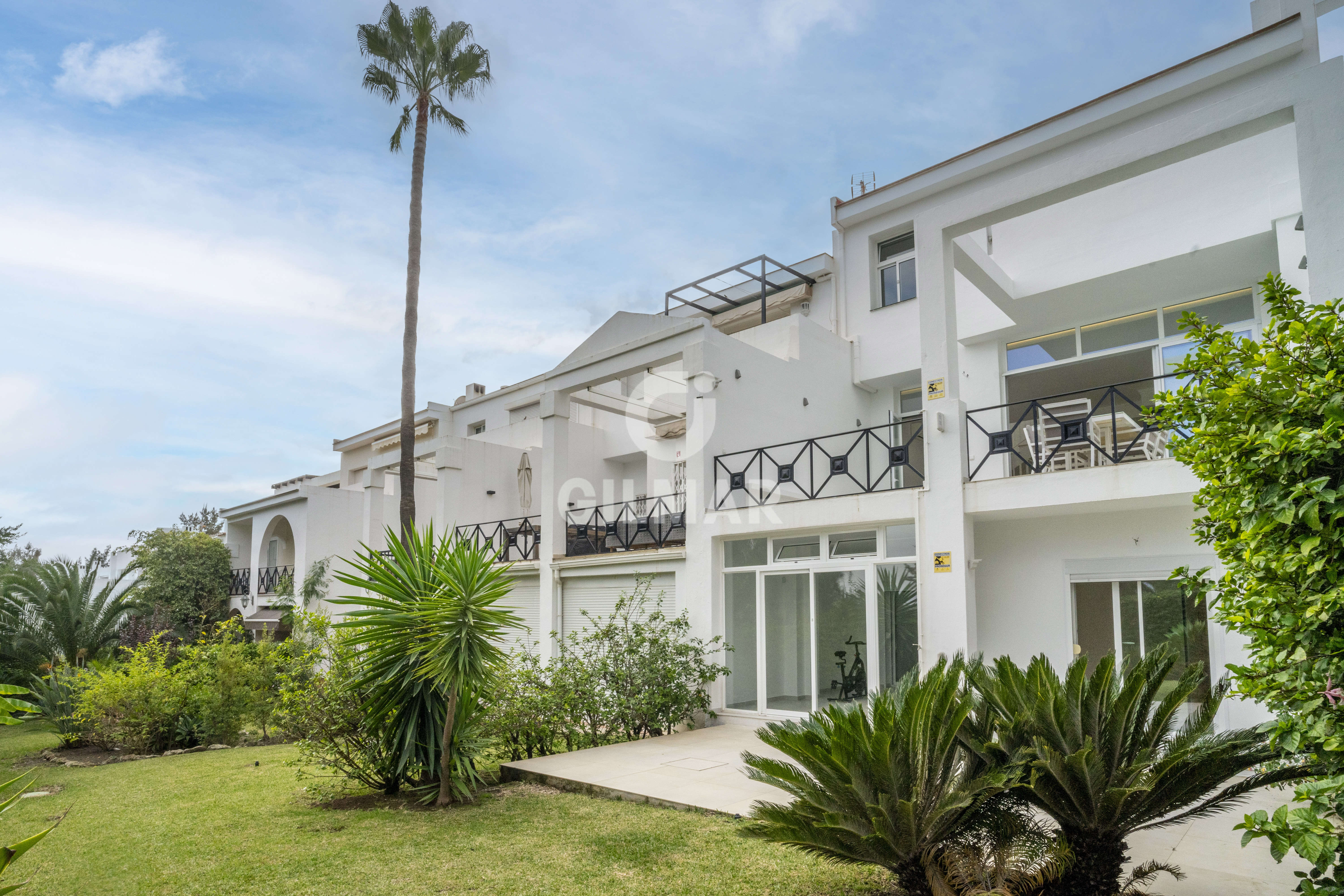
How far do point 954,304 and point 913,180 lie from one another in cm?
427

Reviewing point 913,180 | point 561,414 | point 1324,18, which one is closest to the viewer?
point 1324,18

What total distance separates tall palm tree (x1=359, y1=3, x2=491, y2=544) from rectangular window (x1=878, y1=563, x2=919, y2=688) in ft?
30.6

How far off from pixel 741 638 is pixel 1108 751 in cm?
766

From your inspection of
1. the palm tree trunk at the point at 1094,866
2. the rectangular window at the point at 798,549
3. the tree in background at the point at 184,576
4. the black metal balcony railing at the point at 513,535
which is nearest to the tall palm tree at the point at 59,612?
the tree in background at the point at 184,576

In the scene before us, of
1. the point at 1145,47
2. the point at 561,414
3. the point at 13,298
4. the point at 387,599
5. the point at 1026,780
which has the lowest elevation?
the point at 1026,780

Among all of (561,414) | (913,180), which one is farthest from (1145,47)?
(561,414)

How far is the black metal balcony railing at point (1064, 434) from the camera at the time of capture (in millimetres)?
8977

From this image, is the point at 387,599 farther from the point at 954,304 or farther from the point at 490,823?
the point at 954,304

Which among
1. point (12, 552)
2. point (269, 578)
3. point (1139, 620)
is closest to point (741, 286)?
point (1139, 620)

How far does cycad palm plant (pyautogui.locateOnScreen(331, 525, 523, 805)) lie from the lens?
6848mm

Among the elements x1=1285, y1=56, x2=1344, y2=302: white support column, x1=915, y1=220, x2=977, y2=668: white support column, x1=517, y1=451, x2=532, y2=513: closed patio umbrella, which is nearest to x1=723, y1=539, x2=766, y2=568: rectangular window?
x1=915, y1=220, x2=977, y2=668: white support column

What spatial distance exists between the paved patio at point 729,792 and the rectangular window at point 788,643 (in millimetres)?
752

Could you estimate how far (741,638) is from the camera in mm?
11727

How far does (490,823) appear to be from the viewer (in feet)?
21.5
